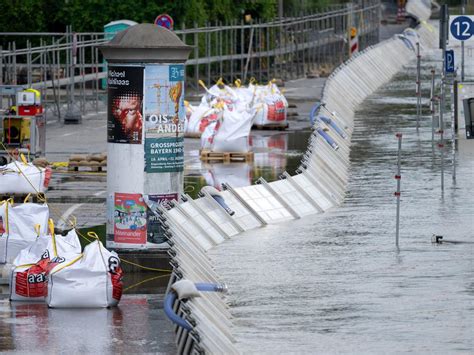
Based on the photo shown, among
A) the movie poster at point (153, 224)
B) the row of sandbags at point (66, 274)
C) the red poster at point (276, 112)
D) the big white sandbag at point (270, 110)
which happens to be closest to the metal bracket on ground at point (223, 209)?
the movie poster at point (153, 224)

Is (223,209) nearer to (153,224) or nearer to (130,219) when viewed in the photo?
(153,224)

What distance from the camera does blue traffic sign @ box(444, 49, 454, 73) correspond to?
94.6ft

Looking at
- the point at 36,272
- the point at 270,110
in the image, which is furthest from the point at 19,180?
the point at 270,110

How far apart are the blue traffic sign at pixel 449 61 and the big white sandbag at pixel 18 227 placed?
12085 millimetres

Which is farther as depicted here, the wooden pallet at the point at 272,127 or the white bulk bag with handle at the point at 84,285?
the wooden pallet at the point at 272,127

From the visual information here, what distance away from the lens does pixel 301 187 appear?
2342 cm

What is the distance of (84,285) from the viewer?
51.1 ft

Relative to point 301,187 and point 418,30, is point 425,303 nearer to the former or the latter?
point 301,187

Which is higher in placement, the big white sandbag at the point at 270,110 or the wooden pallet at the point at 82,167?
the big white sandbag at the point at 270,110

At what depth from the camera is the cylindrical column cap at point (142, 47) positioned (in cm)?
1853

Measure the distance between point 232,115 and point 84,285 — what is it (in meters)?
16.0

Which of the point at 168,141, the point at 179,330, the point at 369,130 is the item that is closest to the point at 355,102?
the point at 369,130

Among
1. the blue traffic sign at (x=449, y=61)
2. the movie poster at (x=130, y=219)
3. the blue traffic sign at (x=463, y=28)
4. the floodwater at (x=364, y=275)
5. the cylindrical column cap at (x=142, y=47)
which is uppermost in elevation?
the blue traffic sign at (x=463, y=28)

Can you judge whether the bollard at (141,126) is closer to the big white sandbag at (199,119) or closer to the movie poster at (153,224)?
the movie poster at (153,224)
